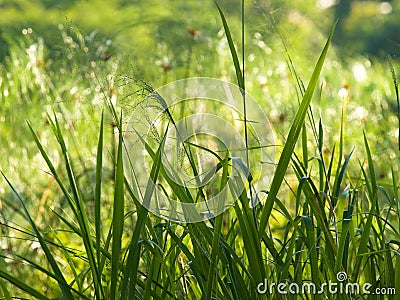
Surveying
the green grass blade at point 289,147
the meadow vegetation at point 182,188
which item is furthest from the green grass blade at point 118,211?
the green grass blade at point 289,147

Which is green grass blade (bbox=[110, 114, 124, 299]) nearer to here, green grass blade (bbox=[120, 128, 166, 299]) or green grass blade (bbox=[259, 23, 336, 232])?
green grass blade (bbox=[120, 128, 166, 299])

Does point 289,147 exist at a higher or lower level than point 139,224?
higher

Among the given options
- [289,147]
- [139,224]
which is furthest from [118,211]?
[289,147]

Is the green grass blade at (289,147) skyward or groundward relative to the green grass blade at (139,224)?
skyward

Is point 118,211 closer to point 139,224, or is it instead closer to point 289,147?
point 139,224

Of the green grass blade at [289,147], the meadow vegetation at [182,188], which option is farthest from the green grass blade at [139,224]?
the green grass blade at [289,147]

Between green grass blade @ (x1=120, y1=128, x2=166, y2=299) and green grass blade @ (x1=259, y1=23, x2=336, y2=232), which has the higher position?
green grass blade @ (x1=259, y1=23, x2=336, y2=232)

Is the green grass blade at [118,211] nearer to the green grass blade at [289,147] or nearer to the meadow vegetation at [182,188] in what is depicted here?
the meadow vegetation at [182,188]

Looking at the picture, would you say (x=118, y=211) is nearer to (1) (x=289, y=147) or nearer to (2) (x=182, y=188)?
(2) (x=182, y=188)

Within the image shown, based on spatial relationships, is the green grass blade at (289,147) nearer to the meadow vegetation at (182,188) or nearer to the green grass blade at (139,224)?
the meadow vegetation at (182,188)

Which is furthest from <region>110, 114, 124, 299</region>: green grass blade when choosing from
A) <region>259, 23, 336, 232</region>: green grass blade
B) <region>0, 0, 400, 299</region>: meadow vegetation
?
<region>259, 23, 336, 232</region>: green grass blade

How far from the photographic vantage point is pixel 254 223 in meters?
0.98

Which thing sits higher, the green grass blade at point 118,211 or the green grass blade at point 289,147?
the green grass blade at point 289,147

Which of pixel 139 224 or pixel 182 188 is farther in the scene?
pixel 182 188
